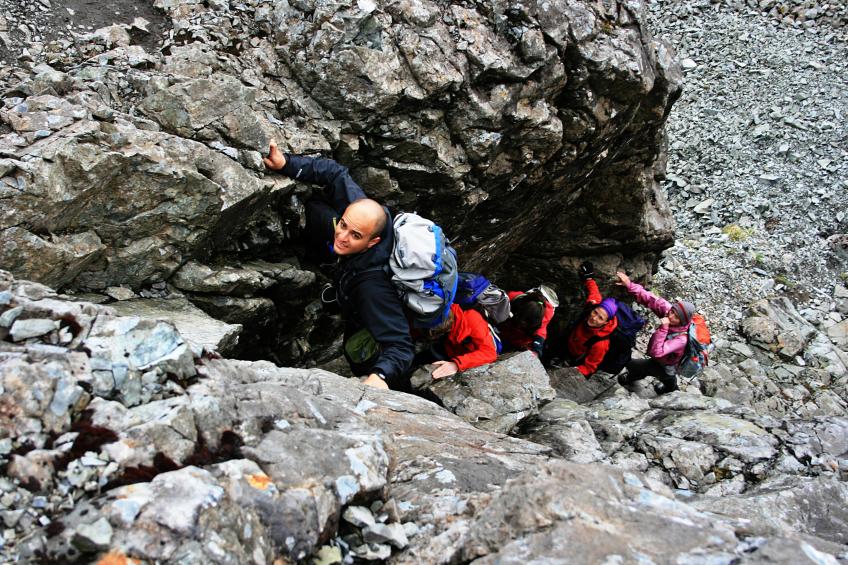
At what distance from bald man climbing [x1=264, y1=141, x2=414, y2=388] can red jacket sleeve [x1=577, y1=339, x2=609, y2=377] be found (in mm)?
7690

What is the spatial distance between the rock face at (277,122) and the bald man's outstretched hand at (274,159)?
0.18 metres

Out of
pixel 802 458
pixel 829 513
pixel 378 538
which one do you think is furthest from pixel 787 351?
pixel 378 538

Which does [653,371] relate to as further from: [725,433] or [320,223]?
[320,223]

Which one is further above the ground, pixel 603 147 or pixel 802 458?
pixel 603 147

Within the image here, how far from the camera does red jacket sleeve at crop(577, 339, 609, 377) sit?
14.9 metres

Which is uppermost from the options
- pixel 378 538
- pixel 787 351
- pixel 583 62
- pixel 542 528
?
pixel 583 62

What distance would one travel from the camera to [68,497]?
12.1 feet

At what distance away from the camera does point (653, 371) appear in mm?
14984

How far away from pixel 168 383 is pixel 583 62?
10.2 m

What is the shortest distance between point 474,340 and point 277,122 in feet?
16.9

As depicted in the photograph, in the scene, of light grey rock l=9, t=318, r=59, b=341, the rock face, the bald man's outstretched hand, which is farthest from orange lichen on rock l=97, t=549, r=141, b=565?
the bald man's outstretched hand

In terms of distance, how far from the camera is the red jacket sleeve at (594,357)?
14.9 metres

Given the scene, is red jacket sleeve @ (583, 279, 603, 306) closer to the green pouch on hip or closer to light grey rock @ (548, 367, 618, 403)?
light grey rock @ (548, 367, 618, 403)

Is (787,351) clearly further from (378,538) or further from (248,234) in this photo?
(378,538)
